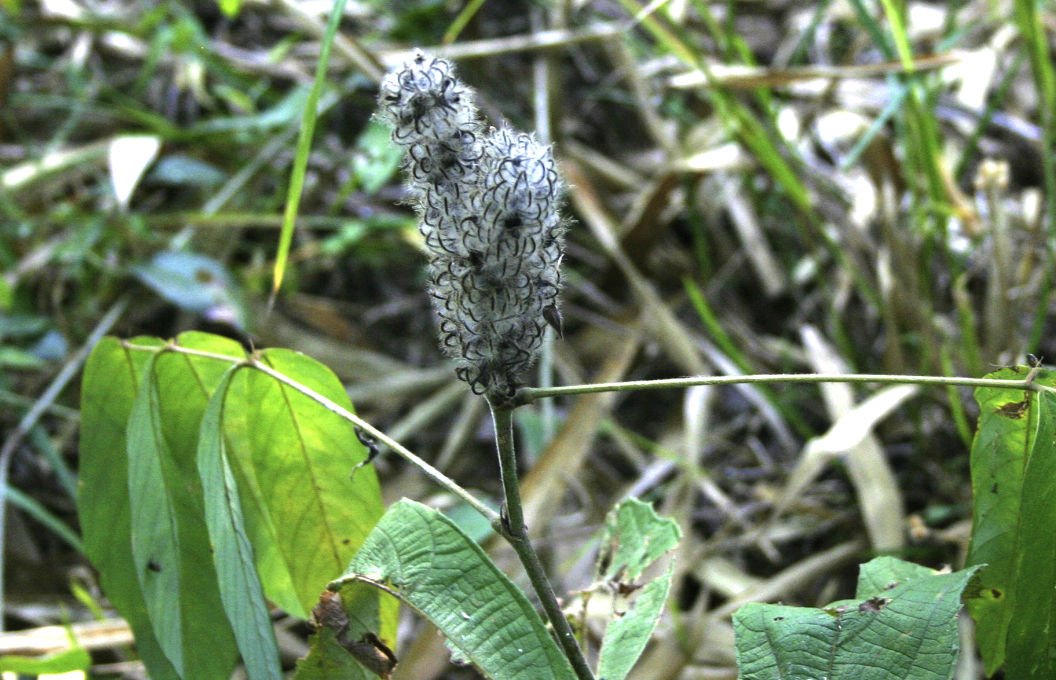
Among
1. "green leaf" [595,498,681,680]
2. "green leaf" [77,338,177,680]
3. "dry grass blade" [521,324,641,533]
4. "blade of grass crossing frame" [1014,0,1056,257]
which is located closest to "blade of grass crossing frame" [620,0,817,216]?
"blade of grass crossing frame" [1014,0,1056,257]

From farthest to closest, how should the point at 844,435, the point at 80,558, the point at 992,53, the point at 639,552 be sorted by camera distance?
1. the point at 992,53
2. the point at 80,558
3. the point at 844,435
4. the point at 639,552

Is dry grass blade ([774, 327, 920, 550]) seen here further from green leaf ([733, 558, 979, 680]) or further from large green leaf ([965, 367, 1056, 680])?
green leaf ([733, 558, 979, 680])

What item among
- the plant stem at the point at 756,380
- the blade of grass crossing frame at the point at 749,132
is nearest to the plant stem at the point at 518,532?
the plant stem at the point at 756,380

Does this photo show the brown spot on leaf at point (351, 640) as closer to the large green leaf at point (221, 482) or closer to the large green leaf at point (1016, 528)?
the large green leaf at point (221, 482)

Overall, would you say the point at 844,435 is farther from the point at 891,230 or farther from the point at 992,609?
the point at 992,609

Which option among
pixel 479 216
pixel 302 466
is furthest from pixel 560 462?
pixel 479 216

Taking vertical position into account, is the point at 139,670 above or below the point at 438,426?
below

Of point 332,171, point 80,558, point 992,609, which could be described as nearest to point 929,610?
point 992,609
